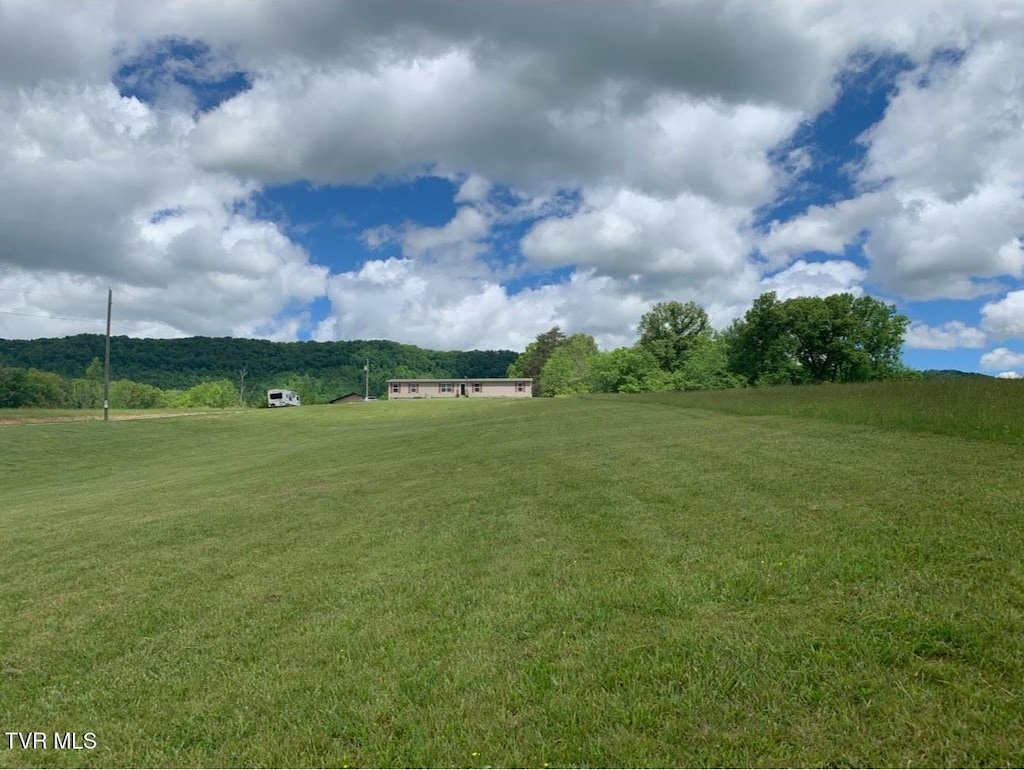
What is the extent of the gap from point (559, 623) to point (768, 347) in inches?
2977

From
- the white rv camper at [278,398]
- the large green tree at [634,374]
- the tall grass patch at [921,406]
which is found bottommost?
the white rv camper at [278,398]

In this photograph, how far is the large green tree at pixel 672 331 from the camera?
285 ft

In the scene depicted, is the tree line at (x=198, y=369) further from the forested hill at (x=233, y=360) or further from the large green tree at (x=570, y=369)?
the large green tree at (x=570, y=369)

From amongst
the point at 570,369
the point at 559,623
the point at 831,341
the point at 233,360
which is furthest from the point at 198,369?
the point at 559,623

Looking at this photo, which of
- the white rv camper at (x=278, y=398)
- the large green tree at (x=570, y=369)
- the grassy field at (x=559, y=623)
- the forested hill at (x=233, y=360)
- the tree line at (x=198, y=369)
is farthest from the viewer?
the forested hill at (x=233, y=360)

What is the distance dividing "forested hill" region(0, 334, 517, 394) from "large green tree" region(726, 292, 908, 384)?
8836 cm

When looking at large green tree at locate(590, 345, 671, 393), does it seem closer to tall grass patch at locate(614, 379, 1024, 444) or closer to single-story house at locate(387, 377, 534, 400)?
single-story house at locate(387, 377, 534, 400)

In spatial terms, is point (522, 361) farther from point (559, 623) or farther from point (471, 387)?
point (559, 623)

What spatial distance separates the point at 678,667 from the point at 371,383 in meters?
137

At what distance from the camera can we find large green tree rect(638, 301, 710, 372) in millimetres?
86894

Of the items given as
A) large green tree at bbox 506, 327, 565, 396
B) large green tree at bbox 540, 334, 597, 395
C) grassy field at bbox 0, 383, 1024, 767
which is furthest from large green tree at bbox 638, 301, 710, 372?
grassy field at bbox 0, 383, 1024, 767

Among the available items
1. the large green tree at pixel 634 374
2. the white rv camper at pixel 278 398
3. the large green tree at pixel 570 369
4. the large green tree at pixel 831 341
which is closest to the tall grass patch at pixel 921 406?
the large green tree at pixel 831 341

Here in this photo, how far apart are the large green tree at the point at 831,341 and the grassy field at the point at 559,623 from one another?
63949 millimetres

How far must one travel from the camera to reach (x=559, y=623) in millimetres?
4977
